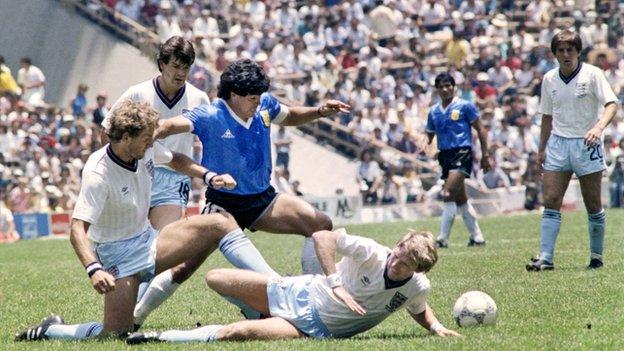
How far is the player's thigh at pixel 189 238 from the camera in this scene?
956 cm

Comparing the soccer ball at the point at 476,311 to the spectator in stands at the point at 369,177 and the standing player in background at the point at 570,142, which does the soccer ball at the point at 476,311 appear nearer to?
the standing player in background at the point at 570,142

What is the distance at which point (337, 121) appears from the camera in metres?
32.9

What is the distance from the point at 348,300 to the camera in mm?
→ 8656

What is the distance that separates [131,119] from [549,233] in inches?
244

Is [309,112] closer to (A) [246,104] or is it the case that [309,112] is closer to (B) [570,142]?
(A) [246,104]

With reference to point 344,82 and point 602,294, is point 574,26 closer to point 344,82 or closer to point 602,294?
point 344,82

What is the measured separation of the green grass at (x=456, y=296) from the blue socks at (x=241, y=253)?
921 millimetres

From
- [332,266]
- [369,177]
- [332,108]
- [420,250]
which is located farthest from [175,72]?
[369,177]

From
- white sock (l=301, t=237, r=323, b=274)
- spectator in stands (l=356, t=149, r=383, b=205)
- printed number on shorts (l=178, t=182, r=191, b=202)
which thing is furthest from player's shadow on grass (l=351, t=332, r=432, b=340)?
spectator in stands (l=356, t=149, r=383, b=205)

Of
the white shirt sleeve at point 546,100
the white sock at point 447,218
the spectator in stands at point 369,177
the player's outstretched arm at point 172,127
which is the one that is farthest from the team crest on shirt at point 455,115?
the spectator in stands at point 369,177

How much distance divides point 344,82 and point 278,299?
23929mm

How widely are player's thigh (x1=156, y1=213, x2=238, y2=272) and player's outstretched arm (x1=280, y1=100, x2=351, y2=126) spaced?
5.08 feet

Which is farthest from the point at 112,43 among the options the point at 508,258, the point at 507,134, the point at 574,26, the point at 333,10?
the point at 508,258

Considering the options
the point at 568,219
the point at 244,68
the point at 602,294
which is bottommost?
the point at 568,219
